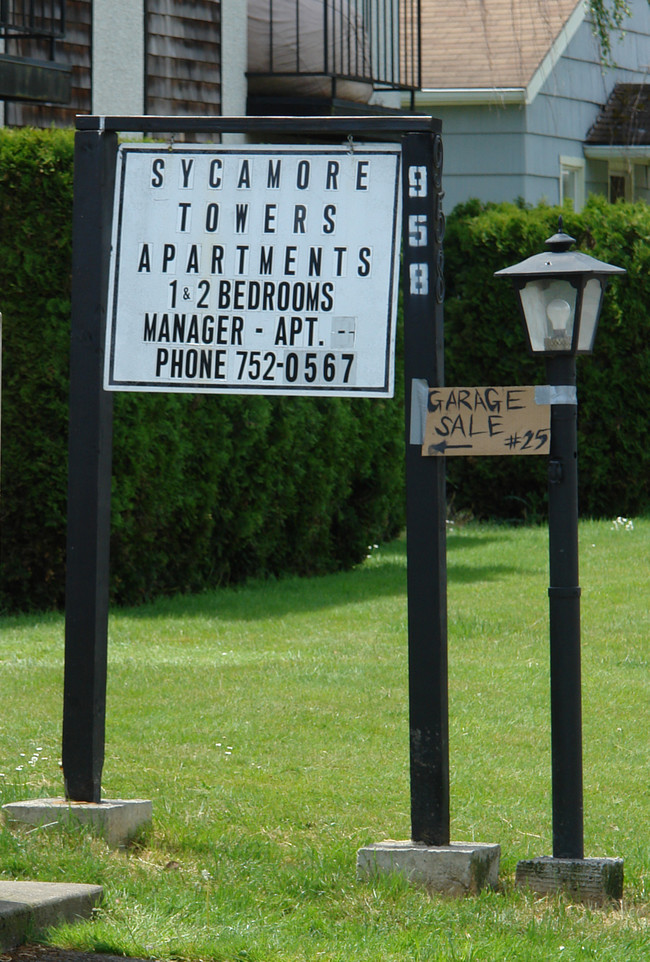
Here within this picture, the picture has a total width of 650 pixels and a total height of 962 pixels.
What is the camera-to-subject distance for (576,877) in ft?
15.6

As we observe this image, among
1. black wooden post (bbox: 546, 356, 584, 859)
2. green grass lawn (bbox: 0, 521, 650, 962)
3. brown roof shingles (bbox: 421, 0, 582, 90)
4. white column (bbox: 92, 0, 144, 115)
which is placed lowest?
green grass lawn (bbox: 0, 521, 650, 962)

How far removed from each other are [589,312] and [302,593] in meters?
6.59

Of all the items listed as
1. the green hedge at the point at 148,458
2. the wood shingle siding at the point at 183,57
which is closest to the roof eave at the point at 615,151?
the wood shingle siding at the point at 183,57

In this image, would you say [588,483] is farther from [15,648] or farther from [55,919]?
[55,919]

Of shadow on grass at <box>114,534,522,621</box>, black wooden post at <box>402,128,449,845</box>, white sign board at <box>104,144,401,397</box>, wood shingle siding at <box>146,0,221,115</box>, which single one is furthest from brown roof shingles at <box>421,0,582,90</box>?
black wooden post at <box>402,128,449,845</box>

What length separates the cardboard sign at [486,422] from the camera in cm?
486

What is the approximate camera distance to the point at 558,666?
193 inches

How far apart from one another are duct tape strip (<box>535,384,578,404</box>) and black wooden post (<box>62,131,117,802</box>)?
1.60 metres

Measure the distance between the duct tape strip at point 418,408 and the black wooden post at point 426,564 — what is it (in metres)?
0.01

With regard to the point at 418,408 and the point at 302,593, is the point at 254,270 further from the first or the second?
the point at 302,593

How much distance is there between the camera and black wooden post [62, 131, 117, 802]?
17.5 ft

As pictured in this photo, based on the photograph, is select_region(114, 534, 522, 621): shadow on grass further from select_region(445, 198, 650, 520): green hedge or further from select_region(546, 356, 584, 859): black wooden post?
select_region(546, 356, 584, 859): black wooden post

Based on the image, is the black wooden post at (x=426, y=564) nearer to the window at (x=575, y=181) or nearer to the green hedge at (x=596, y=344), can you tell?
the green hedge at (x=596, y=344)

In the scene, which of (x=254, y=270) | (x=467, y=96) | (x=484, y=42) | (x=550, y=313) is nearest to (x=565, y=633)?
(x=550, y=313)
